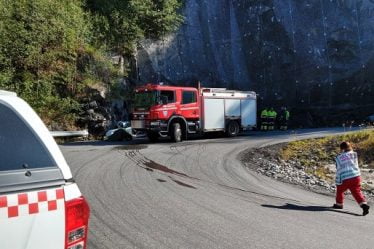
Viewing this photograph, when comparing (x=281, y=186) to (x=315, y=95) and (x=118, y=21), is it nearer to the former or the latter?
(x=118, y=21)

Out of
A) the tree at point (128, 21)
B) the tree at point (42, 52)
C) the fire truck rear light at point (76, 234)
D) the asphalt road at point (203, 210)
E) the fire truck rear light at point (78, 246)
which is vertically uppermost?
the tree at point (128, 21)

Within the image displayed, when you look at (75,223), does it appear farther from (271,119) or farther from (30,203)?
(271,119)

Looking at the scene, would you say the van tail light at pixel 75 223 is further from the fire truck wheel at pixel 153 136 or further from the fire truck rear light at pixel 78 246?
the fire truck wheel at pixel 153 136

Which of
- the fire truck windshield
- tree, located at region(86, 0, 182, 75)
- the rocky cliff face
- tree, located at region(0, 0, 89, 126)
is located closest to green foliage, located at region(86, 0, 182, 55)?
tree, located at region(86, 0, 182, 75)

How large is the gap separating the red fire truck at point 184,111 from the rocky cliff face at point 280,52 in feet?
32.3

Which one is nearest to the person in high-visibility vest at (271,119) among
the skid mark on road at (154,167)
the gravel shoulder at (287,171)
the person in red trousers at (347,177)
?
the gravel shoulder at (287,171)

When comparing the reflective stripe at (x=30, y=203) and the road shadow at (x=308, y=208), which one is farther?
the road shadow at (x=308, y=208)

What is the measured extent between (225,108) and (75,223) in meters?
20.9

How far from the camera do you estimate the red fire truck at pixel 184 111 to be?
19.6m

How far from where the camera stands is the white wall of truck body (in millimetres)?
22203

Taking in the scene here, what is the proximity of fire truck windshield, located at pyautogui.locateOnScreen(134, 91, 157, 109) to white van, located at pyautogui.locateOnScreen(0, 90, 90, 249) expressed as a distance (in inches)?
664

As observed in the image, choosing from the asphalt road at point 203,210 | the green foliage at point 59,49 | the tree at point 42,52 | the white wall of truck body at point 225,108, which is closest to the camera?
the asphalt road at point 203,210

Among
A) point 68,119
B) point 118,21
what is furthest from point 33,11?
point 118,21

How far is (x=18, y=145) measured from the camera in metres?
2.63
